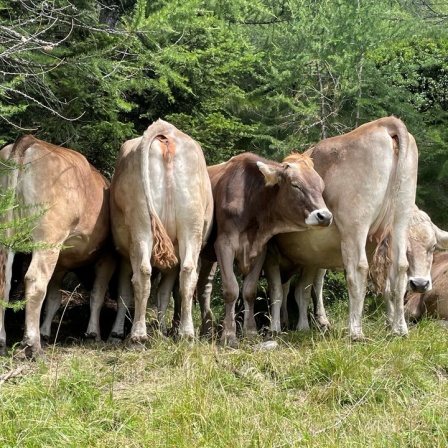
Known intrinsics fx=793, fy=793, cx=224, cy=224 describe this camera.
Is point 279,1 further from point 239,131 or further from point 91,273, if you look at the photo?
point 91,273

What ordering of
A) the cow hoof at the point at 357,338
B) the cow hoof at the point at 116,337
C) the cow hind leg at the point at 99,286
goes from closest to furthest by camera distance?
the cow hoof at the point at 357,338 < the cow hoof at the point at 116,337 < the cow hind leg at the point at 99,286

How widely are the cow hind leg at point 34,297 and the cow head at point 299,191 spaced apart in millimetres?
2859

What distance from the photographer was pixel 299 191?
9.29m


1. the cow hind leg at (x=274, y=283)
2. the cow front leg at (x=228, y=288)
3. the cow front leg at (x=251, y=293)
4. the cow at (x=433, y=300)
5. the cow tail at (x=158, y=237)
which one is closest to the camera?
the cow tail at (x=158, y=237)

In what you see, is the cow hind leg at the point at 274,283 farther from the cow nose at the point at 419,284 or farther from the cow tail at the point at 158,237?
the cow tail at the point at 158,237

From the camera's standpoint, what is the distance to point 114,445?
19.3 feet

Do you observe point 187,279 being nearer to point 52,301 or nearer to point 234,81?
point 52,301

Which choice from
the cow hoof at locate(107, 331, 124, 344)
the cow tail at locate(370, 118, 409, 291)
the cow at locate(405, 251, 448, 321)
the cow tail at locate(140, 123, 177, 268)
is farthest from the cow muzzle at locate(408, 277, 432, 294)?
the cow hoof at locate(107, 331, 124, 344)

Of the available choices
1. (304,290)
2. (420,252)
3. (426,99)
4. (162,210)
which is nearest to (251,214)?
(162,210)

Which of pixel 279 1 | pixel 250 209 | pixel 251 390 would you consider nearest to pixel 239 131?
pixel 250 209

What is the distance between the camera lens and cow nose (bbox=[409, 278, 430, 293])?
34.8 ft

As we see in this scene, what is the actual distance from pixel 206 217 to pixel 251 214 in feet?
1.93

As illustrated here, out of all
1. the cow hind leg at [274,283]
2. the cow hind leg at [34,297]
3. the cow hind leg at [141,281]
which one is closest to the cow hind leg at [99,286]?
the cow hind leg at [141,281]

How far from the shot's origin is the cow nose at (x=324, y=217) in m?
8.96
